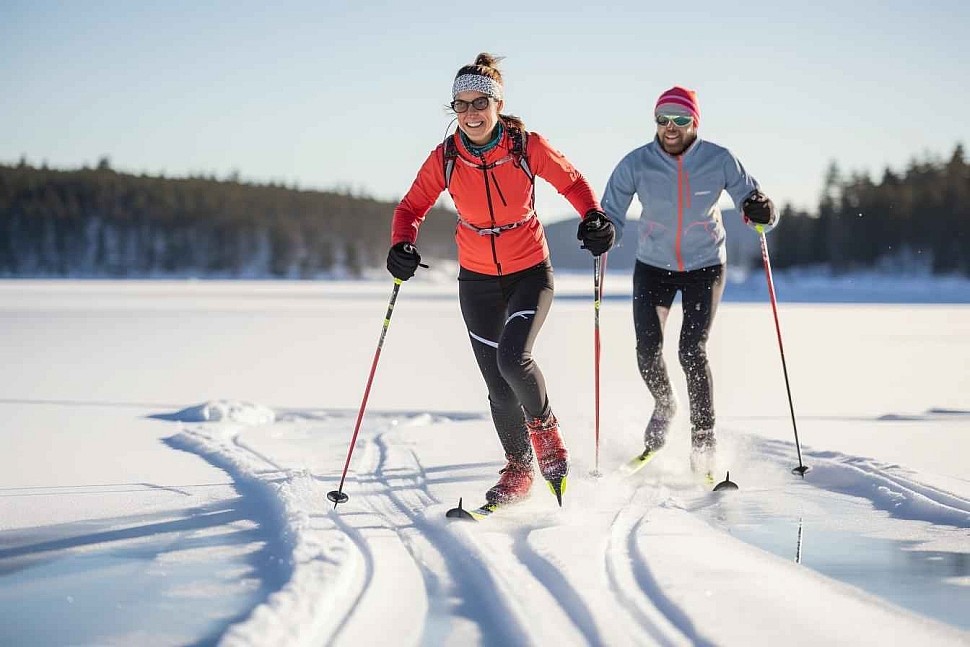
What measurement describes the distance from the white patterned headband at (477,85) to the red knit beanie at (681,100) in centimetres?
108

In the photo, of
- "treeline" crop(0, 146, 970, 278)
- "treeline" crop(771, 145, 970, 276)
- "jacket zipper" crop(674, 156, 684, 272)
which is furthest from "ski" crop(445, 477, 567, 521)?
"treeline" crop(0, 146, 970, 278)

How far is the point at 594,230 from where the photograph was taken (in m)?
3.72

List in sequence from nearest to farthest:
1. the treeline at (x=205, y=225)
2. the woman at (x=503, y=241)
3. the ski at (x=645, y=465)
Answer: the woman at (x=503, y=241)
the ski at (x=645, y=465)
the treeline at (x=205, y=225)

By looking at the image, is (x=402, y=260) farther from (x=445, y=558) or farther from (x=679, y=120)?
(x=679, y=120)

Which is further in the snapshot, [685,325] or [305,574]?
[685,325]

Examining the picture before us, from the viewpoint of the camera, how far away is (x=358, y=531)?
316cm

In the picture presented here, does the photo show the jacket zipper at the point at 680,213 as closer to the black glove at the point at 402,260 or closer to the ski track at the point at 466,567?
the ski track at the point at 466,567

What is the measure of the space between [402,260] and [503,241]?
0.42m

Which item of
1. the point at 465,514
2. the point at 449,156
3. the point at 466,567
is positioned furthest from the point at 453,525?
the point at 449,156

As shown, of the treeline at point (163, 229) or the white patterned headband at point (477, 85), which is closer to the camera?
the white patterned headband at point (477, 85)

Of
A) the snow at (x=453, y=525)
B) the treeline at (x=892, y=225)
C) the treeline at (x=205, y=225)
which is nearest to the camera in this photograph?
the snow at (x=453, y=525)

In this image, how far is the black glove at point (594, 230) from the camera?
3.72 m

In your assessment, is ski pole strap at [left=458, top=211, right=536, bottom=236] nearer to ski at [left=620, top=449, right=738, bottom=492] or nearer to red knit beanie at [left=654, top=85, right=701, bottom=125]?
red knit beanie at [left=654, top=85, right=701, bottom=125]

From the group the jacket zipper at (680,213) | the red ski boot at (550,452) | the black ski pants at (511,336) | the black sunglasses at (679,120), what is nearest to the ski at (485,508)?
the red ski boot at (550,452)
